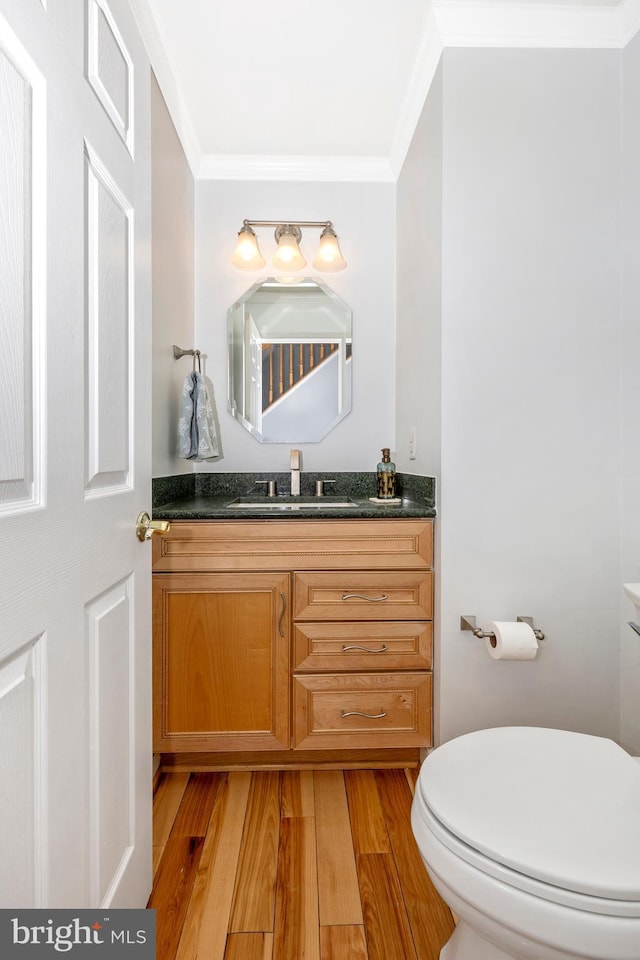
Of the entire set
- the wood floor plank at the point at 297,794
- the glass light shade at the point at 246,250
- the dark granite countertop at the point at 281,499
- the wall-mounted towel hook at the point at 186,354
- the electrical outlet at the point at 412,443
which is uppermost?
the glass light shade at the point at 246,250

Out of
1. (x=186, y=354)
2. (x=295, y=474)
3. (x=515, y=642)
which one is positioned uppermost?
(x=186, y=354)

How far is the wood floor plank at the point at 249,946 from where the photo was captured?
1.10 metres

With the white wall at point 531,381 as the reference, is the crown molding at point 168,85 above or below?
above

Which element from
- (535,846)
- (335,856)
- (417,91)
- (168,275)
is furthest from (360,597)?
(417,91)

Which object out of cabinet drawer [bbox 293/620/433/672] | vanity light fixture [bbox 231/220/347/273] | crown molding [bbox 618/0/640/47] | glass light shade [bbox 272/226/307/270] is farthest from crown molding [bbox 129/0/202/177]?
cabinet drawer [bbox 293/620/433/672]

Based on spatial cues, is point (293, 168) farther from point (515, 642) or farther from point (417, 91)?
point (515, 642)

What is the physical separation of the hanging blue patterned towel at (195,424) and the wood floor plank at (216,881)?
3.76 ft

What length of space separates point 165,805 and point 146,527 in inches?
40.0

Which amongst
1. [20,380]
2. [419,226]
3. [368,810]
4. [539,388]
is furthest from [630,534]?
[20,380]

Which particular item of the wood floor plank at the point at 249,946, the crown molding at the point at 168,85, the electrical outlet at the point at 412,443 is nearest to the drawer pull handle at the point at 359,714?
the wood floor plank at the point at 249,946

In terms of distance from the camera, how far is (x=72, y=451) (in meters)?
0.78

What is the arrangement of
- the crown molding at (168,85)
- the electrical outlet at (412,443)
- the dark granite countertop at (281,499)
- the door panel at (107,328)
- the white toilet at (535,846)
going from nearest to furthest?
the white toilet at (535,846), the door panel at (107,328), the crown molding at (168,85), the dark granite countertop at (281,499), the electrical outlet at (412,443)

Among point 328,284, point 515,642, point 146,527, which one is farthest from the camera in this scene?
point 328,284

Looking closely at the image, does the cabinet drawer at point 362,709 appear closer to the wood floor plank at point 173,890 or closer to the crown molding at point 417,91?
the wood floor plank at point 173,890
